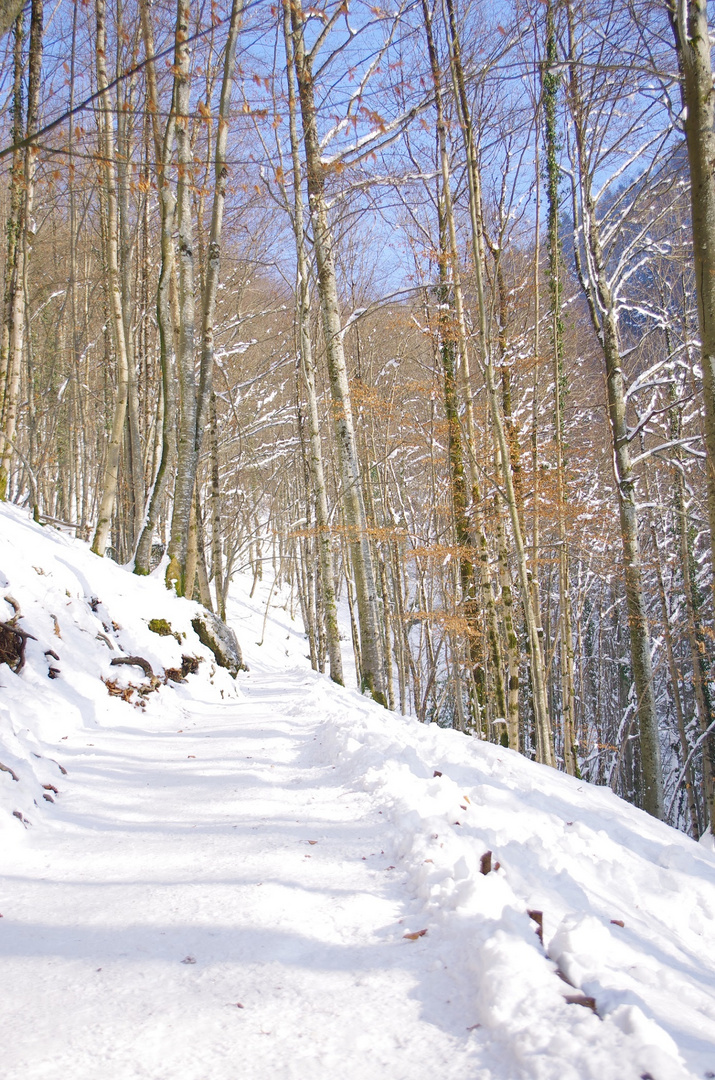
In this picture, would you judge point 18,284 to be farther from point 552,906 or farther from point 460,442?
point 552,906

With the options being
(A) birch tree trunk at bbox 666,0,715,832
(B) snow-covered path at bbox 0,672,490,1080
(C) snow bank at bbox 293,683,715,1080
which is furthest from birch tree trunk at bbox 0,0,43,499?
(A) birch tree trunk at bbox 666,0,715,832

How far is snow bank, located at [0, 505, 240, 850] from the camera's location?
334 cm

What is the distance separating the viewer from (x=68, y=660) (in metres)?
4.91

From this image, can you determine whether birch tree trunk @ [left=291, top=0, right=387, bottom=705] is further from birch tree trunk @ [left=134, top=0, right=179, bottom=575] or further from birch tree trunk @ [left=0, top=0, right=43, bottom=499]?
birch tree trunk @ [left=0, top=0, right=43, bottom=499]

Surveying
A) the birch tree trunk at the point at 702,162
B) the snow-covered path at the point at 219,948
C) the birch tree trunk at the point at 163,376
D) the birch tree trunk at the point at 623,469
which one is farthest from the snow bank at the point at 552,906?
the birch tree trunk at the point at 163,376

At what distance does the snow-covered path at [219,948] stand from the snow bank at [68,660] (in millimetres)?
A: 300

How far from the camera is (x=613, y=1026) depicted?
54.2 inches

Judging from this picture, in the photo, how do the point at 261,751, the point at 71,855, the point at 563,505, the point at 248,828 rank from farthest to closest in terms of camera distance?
1. the point at 563,505
2. the point at 261,751
3. the point at 248,828
4. the point at 71,855

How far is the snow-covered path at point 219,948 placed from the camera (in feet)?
4.66

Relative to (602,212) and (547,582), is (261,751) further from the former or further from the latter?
(547,582)

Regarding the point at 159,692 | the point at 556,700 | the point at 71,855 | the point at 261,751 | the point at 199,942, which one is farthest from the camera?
the point at 556,700

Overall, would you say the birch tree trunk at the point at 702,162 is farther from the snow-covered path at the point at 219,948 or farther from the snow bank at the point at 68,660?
the snow bank at the point at 68,660

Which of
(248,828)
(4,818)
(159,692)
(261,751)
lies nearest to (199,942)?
(248,828)

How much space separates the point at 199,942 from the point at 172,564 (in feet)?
23.2
